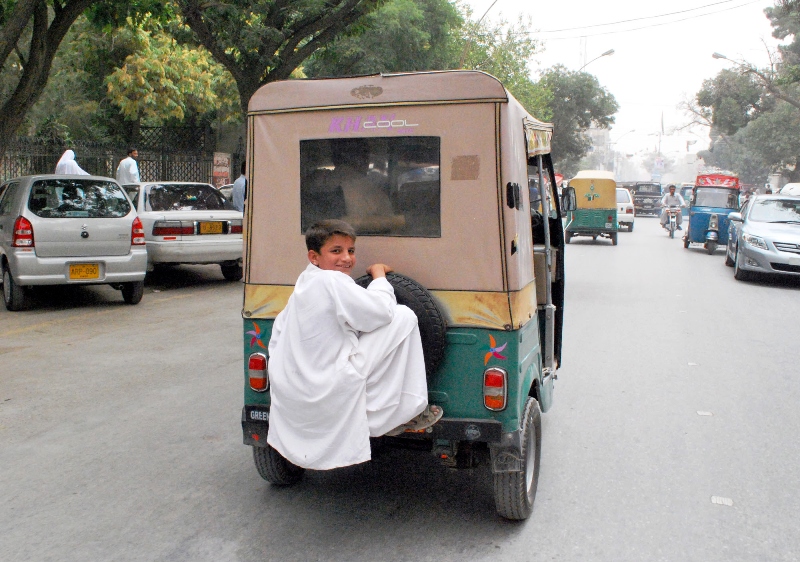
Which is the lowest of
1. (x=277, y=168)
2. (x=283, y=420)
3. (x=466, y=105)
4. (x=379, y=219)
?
(x=283, y=420)

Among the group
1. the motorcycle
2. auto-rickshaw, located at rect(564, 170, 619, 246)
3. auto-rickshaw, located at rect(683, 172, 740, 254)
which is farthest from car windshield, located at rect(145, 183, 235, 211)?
the motorcycle

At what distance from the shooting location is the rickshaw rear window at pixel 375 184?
12.2 feet

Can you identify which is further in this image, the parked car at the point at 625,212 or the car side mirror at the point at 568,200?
the parked car at the point at 625,212

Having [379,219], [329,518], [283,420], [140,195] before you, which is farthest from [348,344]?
[140,195]

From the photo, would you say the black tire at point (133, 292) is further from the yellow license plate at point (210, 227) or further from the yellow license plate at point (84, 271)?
the yellow license plate at point (210, 227)

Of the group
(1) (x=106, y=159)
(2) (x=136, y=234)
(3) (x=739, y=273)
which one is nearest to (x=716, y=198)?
(3) (x=739, y=273)

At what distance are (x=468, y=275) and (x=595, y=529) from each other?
1373mm

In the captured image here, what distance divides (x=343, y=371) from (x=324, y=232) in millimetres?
643

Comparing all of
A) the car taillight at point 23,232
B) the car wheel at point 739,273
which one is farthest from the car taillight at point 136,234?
the car wheel at point 739,273

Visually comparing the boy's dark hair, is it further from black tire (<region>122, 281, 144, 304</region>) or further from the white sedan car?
the white sedan car

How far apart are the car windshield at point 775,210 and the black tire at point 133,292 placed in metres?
10.7

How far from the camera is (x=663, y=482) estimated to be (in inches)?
174

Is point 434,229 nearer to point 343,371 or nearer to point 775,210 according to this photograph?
point 343,371

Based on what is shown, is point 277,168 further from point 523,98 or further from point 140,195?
point 523,98
